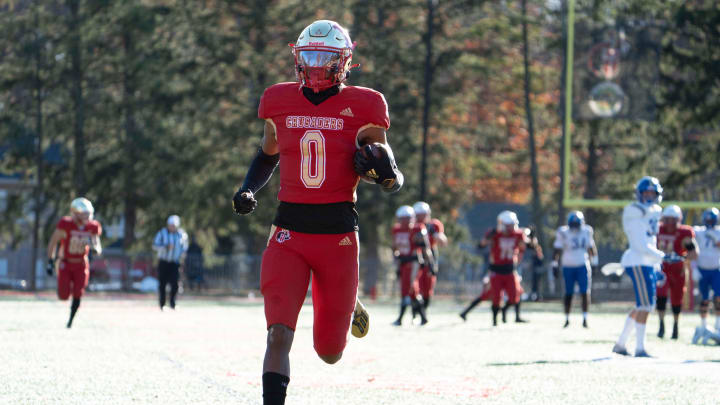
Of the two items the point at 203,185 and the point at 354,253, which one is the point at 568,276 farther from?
the point at 203,185

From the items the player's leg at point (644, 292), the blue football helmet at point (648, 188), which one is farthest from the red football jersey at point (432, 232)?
the player's leg at point (644, 292)

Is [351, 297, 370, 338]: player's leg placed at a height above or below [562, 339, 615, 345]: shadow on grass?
above

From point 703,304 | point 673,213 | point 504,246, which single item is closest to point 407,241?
point 504,246

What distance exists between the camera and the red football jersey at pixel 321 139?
6586 millimetres

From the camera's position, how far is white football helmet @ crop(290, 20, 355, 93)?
676 cm

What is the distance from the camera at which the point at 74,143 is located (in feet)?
126

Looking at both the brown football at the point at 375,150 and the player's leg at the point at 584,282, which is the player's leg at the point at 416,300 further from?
the brown football at the point at 375,150

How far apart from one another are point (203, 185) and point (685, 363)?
2587 cm

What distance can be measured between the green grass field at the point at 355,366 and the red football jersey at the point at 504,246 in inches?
46.1

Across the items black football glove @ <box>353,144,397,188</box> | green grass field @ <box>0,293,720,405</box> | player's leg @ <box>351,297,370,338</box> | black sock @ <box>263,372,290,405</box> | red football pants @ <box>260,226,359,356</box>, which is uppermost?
black football glove @ <box>353,144,397,188</box>

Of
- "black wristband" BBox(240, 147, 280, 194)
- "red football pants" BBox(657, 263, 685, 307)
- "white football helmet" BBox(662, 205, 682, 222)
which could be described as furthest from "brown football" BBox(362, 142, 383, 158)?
"white football helmet" BBox(662, 205, 682, 222)

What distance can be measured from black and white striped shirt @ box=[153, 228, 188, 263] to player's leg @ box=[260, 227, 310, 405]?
684 inches

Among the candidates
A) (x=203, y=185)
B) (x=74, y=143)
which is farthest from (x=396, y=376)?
(x=74, y=143)

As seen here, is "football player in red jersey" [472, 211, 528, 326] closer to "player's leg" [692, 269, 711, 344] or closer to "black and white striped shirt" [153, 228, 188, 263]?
"player's leg" [692, 269, 711, 344]
